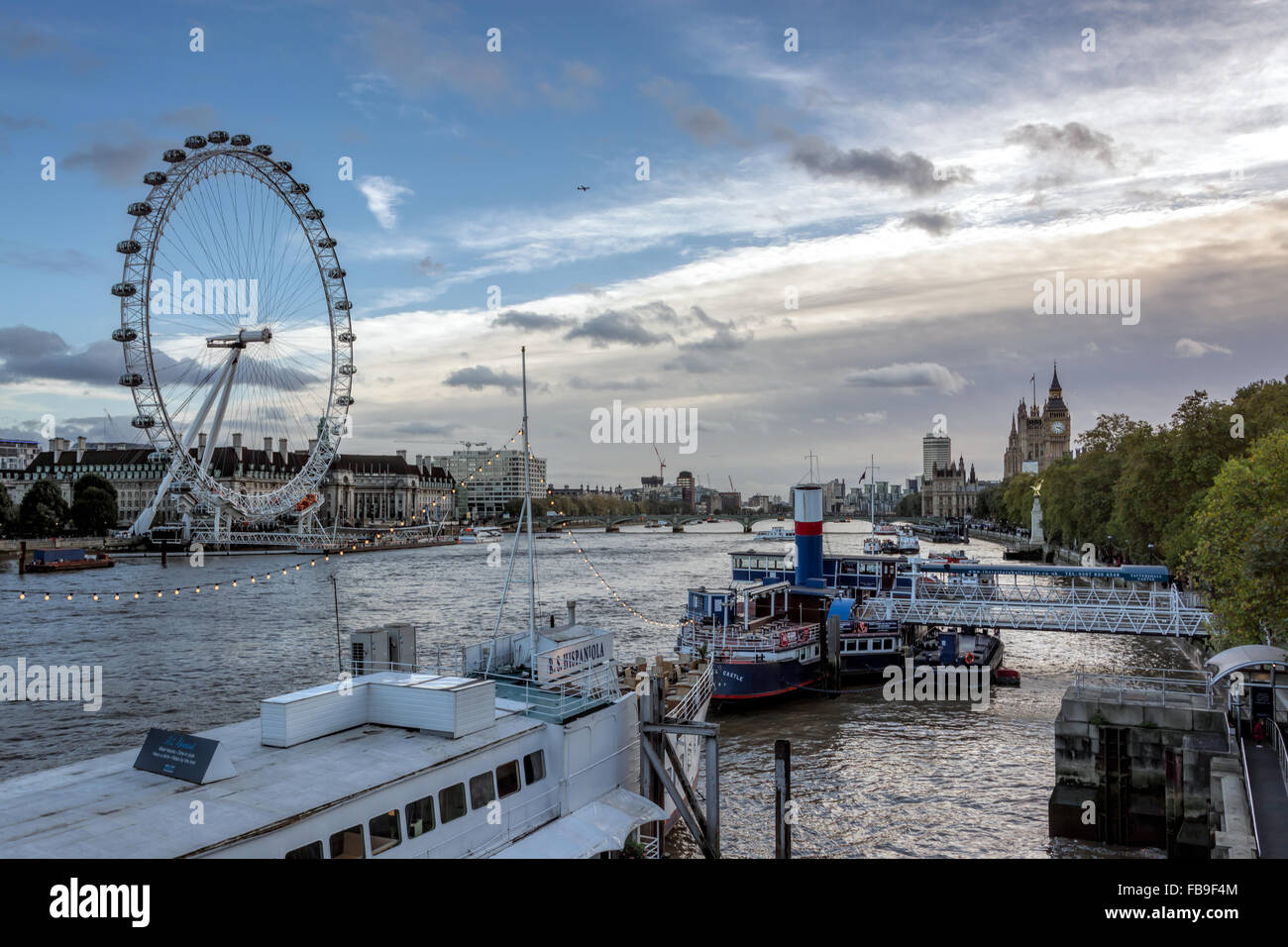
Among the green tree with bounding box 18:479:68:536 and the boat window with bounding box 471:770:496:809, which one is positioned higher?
the green tree with bounding box 18:479:68:536

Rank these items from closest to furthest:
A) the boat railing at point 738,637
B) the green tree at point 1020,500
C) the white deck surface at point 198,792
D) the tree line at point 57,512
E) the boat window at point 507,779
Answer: the white deck surface at point 198,792 < the boat window at point 507,779 < the boat railing at point 738,637 < the tree line at point 57,512 < the green tree at point 1020,500

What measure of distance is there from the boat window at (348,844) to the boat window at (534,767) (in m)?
3.64

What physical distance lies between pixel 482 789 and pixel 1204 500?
42776 mm

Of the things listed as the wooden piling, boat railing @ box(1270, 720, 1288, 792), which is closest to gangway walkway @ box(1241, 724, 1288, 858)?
boat railing @ box(1270, 720, 1288, 792)

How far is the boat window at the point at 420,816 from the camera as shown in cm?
1335

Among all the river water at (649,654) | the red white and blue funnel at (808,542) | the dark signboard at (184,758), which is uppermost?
the red white and blue funnel at (808,542)

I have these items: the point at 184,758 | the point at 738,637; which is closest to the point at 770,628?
the point at 738,637

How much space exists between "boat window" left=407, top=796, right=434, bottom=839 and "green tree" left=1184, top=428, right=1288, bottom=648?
69.1 ft

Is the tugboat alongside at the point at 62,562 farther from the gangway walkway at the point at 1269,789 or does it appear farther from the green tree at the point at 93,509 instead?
the gangway walkway at the point at 1269,789

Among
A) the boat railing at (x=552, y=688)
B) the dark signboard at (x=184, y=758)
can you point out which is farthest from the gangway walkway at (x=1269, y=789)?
the dark signboard at (x=184, y=758)

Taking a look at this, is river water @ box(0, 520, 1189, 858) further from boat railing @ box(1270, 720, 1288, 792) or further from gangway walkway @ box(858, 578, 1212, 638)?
boat railing @ box(1270, 720, 1288, 792)

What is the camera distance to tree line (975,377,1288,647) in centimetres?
2519

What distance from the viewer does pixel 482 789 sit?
14.8 m
